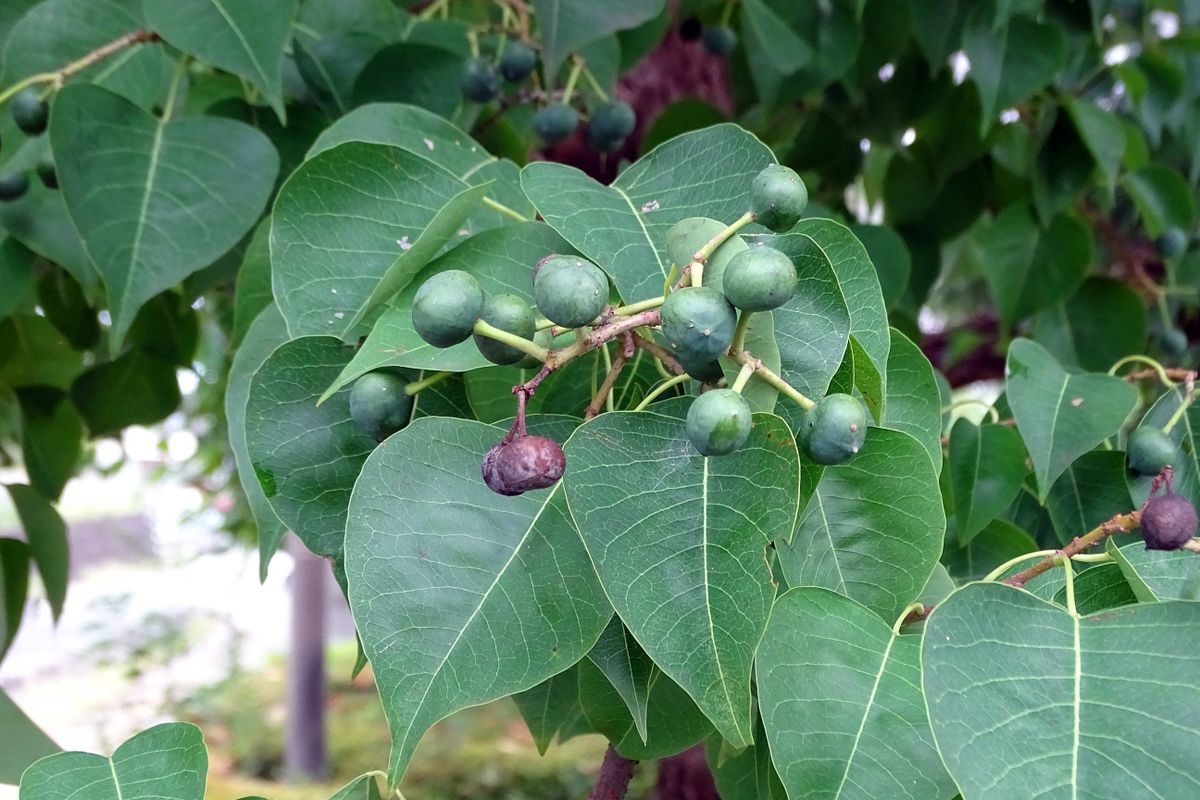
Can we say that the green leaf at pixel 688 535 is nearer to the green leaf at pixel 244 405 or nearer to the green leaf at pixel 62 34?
the green leaf at pixel 244 405

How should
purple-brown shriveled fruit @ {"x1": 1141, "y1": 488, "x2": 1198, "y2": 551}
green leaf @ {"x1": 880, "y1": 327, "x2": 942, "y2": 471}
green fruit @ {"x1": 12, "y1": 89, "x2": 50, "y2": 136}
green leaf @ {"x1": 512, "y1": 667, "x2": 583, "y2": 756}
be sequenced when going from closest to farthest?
purple-brown shriveled fruit @ {"x1": 1141, "y1": 488, "x2": 1198, "y2": 551}, green leaf @ {"x1": 880, "y1": 327, "x2": 942, "y2": 471}, green leaf @ {"x1": 512, "y1": 667, "x2": 583, "y2": 756}, green fruit @ {"x1": 12, "y1": 89, "x2": 50, "y2": 136}

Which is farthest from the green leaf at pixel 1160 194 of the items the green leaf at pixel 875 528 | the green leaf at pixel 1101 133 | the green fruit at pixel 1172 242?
the green leaf at pixel 875 528

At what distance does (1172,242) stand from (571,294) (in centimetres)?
136

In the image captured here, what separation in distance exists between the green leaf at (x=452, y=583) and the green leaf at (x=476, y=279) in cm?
4

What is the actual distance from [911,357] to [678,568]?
0.25 meters

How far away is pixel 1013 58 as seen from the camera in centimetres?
117

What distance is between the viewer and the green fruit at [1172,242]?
4.71 ft

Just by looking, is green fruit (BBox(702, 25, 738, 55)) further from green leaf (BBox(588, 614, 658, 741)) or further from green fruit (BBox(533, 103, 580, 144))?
green leaf (BBox(588, 614, 658, 741))

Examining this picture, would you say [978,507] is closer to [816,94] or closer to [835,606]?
[835,606]

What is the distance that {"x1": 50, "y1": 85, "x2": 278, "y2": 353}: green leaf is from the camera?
74 centimetres

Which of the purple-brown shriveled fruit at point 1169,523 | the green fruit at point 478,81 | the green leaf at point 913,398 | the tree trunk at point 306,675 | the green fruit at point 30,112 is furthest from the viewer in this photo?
the tree trunk at point 306,675

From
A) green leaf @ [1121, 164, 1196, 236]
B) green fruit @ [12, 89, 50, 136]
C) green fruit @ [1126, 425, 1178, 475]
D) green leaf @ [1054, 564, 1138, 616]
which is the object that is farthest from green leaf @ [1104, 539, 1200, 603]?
green leaf @ [1121, 164, 1196, 236]

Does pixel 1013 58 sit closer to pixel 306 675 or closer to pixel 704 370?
pixel 704 370

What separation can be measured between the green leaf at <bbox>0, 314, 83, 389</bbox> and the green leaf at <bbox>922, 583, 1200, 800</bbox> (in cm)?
128
